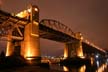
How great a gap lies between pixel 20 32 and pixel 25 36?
68.4 inches

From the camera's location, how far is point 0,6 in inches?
1287

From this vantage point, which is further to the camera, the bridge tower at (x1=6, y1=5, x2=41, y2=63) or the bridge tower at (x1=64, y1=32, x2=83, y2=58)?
the bridge tower at (x1=64, y1=32, x2=83, y2=58)

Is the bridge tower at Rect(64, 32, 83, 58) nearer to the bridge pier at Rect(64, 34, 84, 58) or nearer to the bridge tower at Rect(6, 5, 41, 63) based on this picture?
the bridge pier at Rect(64, 34, 84, 58)

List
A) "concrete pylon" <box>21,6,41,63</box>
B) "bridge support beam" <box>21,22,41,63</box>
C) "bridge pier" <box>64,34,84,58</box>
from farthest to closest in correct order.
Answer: "bridge pier" <box>64,34,84,58</box> → "concrete pylon" <box>21,6,41,63</box> → "bridge support beam" <box>21,22,41,63</box>

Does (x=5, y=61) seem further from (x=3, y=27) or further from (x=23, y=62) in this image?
(x=3, y=27)

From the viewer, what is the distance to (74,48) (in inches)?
→ 3024

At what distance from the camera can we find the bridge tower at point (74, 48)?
7612 cm

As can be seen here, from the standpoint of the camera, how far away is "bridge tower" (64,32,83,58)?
250 feet

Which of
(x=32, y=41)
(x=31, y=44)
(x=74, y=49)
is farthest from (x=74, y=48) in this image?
(x=31, y=44)

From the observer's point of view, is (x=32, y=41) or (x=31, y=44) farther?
(x=32, y=41)

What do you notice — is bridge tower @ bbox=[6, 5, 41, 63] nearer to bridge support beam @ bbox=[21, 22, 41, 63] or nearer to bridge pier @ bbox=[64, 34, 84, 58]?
bridge support beam @ bbox=[21, 22, 41, 63]

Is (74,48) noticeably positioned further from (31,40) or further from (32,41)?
(31,40)

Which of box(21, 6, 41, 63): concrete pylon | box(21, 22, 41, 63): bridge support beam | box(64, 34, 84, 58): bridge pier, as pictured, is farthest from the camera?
box(64, 34, 84, 58): bridge pier

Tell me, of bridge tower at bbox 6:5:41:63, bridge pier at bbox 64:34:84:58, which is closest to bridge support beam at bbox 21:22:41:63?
bridge tower at bbox 6:5:41:63
